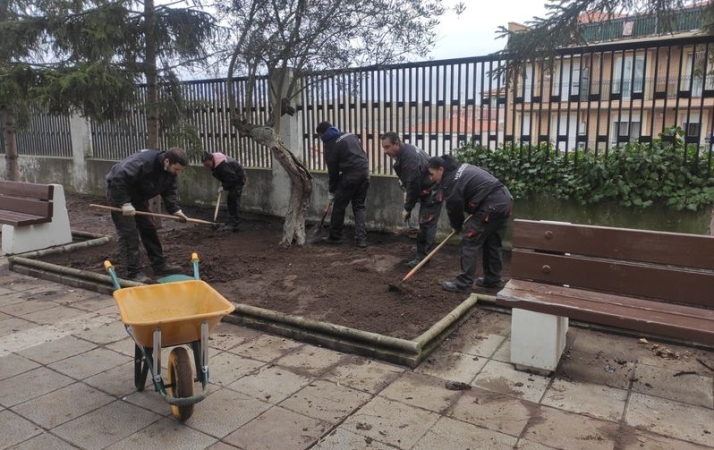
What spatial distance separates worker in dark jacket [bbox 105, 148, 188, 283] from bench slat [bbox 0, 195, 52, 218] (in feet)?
5.95

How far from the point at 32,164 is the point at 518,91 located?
12.3m

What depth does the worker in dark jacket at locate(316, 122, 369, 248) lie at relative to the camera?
23.7 feet

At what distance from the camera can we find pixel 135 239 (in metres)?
5.83

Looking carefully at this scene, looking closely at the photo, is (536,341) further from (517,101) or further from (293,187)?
(293,187)

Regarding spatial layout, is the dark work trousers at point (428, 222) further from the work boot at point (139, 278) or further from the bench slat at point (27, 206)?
the bench slat at point (27, 206)

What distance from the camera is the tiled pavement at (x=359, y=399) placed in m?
2.87

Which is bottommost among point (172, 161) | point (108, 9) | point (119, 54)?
point (172, 161)

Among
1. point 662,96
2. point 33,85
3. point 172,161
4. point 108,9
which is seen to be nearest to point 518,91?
point 662,96

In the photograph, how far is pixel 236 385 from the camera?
3.50 metres

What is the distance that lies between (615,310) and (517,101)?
392 centimetres

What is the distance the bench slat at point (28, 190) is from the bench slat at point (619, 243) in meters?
6.14

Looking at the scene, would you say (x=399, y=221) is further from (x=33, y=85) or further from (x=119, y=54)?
(x=33, y=85)

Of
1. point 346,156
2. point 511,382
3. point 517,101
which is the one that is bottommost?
point 511,382

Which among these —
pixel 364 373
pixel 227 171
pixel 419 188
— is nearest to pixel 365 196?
pixel 419 188
